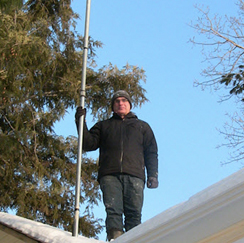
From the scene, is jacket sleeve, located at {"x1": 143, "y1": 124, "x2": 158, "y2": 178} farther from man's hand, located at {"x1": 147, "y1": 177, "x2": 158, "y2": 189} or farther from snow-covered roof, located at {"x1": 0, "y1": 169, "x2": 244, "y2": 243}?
snow-covered roof, located at {"x1": 0, "y1": 169, "x2": 244, "y2": 243}

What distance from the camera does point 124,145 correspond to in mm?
4699

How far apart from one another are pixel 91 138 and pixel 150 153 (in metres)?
0.54

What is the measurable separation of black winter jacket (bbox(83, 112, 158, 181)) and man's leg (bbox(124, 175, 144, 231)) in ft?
0.27

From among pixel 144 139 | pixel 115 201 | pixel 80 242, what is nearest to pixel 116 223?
pixel 115 201

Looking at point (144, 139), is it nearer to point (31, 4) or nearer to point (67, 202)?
point (67, 202)

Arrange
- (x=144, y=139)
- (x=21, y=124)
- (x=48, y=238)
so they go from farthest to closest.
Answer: (x=21, y=124) → (x=144, y=139) → (x=48, y=238)

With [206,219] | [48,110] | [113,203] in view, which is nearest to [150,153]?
[113,203]

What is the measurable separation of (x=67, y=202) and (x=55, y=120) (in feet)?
6.12

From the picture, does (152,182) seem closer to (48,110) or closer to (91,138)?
(91,138)

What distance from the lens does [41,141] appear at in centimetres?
1267

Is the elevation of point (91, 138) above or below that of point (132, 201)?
above

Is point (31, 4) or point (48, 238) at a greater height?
point (31, 4)

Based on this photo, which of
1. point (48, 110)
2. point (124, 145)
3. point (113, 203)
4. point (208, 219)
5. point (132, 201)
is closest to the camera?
point (208, 219)

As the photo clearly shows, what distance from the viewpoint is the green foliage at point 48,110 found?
11555mm
